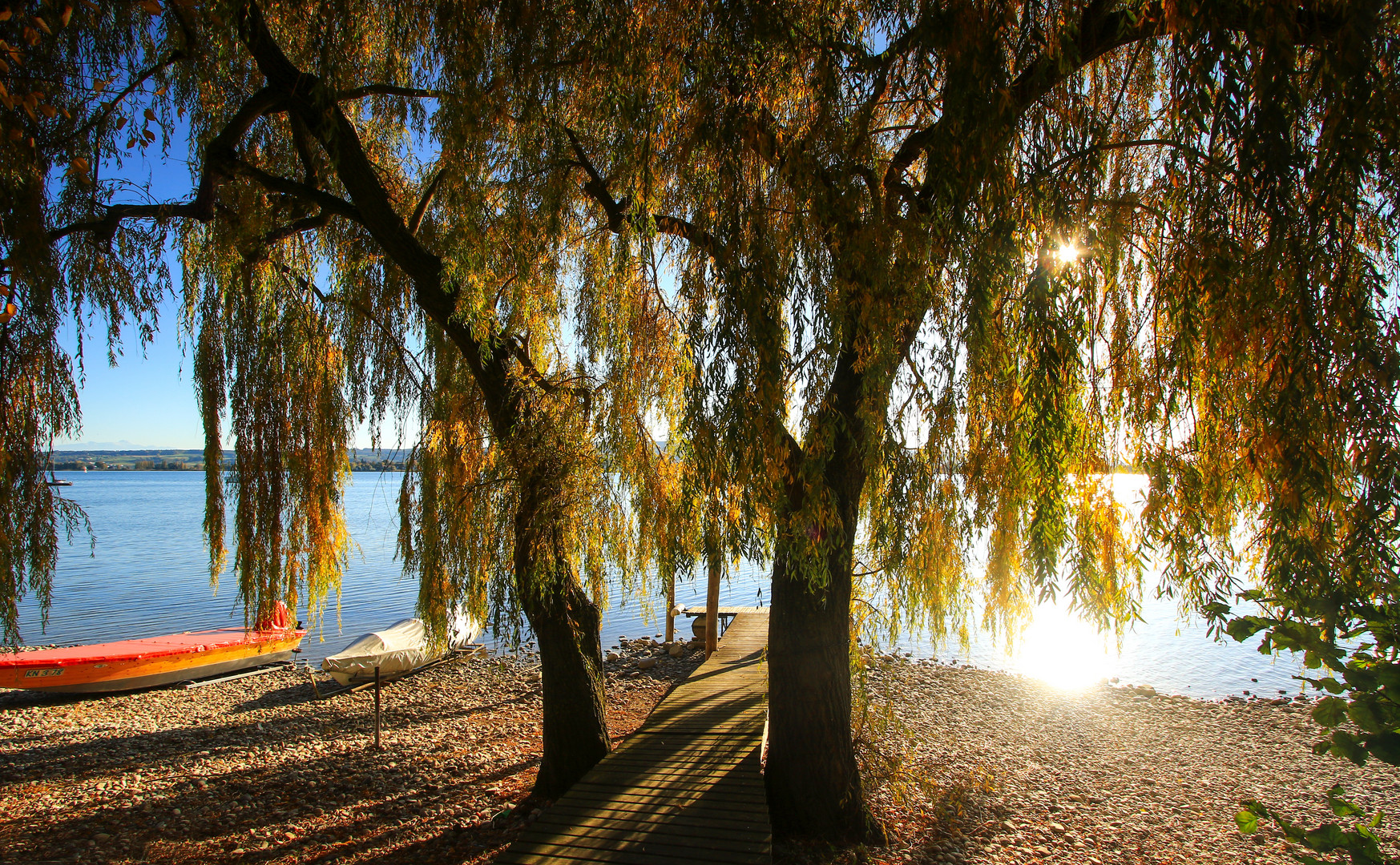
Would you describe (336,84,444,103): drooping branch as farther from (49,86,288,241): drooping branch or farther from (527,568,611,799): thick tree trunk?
(527,568,611,799): thick tree trunk

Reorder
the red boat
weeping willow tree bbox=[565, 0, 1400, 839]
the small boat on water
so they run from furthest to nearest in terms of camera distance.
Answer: the small boat on water → the red boat → weeping willow tree bbox=[565, 0, 1400, 839]

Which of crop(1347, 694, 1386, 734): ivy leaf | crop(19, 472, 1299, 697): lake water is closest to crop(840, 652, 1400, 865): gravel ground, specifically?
crop(19, 472, 1299, 697): lake water

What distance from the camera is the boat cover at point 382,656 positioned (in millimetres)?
9812

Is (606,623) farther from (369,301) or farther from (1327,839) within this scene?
(1327,839)

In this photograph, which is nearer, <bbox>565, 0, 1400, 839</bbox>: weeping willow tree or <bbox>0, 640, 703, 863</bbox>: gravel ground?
<bbox>565, 0, 1400, 839</bbox>: weeping willow tree

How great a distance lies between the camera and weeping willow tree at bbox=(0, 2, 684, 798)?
13.3ft

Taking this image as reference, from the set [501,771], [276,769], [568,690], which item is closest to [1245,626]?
[568,690]

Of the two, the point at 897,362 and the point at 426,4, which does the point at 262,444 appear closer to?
the point at 426,4

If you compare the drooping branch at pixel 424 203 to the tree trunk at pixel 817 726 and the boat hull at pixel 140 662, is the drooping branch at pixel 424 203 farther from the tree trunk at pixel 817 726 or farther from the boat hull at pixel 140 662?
the boat hull at pixel 140 662

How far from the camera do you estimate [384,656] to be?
10070 millimetres

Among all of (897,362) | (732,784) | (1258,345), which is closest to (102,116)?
(897,362)

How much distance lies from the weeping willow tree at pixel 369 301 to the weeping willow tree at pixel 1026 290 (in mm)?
893

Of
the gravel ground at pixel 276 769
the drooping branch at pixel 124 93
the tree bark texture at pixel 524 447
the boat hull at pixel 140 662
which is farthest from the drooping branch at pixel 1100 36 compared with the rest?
the boat hull at pixel 140 662

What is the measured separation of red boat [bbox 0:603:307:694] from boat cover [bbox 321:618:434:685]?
38.2 inches
